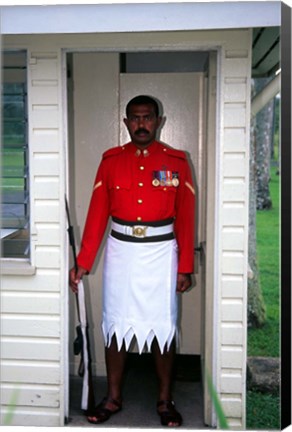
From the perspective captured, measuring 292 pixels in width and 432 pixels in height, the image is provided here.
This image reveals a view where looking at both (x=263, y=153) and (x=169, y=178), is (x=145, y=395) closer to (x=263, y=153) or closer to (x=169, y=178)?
(x=169, y=178)

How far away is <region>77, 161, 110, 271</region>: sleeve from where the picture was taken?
358 centimetres

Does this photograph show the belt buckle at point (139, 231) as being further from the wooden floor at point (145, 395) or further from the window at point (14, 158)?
the wooden floor at point (145, 395)

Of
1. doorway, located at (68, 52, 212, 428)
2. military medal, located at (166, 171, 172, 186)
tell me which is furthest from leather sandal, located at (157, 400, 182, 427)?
military medal, located at (166, 171, 172, 186)

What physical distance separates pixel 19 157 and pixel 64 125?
34cm

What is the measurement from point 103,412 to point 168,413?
386mm

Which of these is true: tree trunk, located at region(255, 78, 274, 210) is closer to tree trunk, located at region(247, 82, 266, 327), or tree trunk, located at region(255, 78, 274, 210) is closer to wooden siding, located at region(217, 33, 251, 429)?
tree trunk, located at region(247, 82, 266, 327)

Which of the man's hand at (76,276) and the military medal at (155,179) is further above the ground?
the military medal at (155,179)

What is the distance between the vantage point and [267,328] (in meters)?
7.44

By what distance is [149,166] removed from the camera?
11.6ft

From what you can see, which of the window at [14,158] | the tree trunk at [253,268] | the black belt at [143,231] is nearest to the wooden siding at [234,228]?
the black belt at [143,231]

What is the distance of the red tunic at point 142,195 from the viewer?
11.5 feet

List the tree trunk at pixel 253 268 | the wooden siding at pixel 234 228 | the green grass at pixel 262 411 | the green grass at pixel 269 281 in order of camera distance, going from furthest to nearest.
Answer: the green grass at pixel 269 281, the tree trunk at pixel 253 268, the green grass at pixel 262 411, the wooden siding at pixel 234 228

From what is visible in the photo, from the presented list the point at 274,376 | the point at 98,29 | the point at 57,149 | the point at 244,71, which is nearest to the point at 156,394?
the point at 274,376

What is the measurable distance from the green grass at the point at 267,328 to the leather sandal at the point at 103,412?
84 centimetres
